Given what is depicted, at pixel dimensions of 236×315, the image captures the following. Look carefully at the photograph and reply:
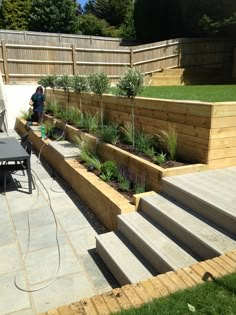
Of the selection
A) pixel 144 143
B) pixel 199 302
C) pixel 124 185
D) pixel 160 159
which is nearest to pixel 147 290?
pixel 199 302

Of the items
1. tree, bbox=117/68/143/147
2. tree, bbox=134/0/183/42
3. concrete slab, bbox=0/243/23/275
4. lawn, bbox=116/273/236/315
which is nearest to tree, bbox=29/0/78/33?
tree, bbox=134/0/183/42

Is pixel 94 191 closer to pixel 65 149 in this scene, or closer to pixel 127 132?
pixel 127 132

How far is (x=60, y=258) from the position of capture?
3611 millimetres

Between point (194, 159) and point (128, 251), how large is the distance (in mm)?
1787

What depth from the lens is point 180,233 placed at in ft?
10.5

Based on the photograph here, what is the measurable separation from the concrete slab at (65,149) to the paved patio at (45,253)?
1.01 meters

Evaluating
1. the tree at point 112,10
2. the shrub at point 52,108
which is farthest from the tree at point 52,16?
the shrub at point 52,108

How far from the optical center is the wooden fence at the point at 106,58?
1320cm

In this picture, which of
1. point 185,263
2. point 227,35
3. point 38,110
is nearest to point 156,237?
point 185,263

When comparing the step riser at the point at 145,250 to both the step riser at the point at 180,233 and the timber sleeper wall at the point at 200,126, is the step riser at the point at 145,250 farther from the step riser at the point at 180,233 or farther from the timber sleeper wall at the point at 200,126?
the timber sleeper wall at the point at 200,126

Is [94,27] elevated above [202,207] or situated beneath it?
elevated above

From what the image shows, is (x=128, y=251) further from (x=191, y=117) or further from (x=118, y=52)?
(x=118, y=52)

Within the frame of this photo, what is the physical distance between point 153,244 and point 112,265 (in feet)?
1.71

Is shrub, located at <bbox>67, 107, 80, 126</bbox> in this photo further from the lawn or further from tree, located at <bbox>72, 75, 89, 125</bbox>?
the lawn
